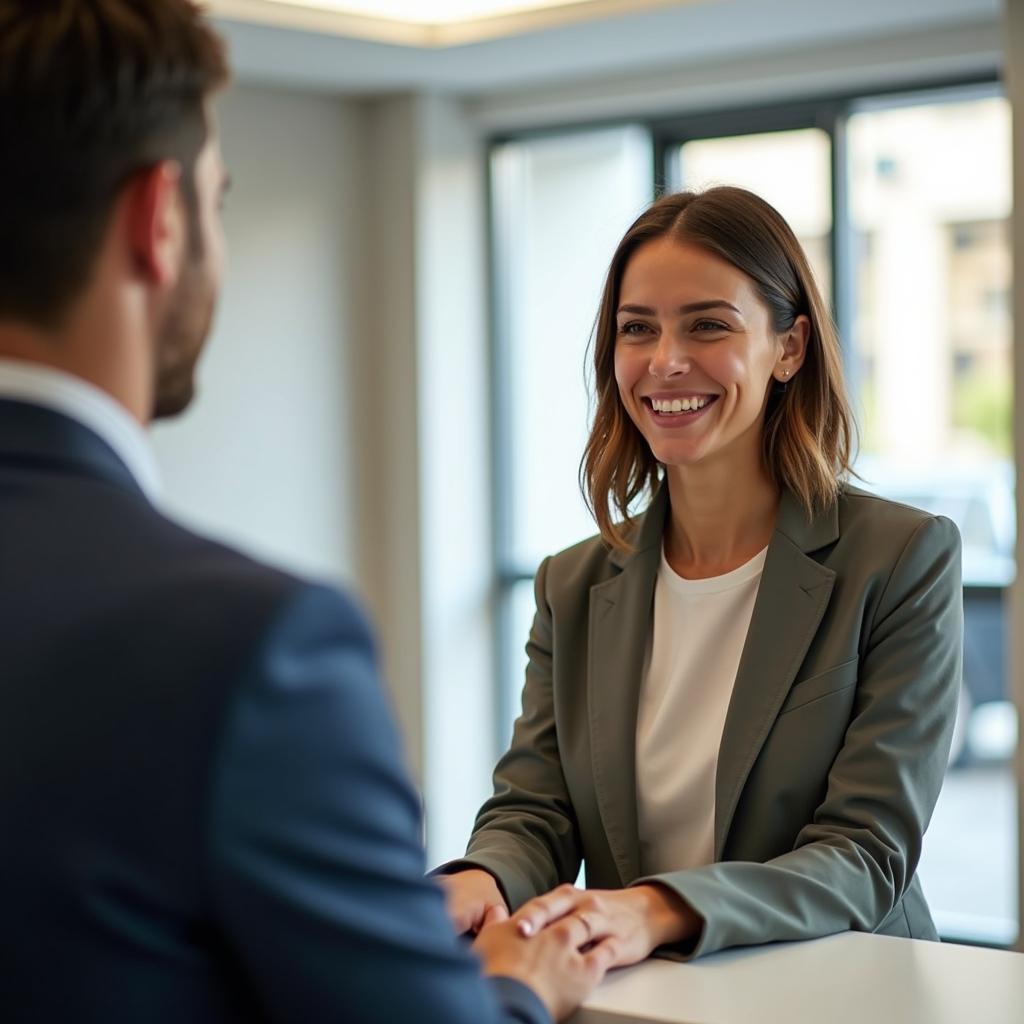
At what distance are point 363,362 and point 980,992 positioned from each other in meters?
4.27

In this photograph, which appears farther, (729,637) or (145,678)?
(729,637)

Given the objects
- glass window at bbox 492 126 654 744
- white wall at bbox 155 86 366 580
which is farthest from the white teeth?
glass window at bbox 492 126 654 744

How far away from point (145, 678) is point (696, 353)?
156 cm

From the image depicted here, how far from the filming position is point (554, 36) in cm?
450

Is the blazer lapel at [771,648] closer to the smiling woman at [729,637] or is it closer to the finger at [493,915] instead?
the smiling woman at [729,637]

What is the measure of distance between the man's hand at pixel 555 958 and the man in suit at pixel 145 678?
52cm

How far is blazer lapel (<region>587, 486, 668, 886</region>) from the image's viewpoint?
2086 millimetres

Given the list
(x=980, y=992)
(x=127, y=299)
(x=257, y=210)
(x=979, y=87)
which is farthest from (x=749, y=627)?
(x=257, y=210)

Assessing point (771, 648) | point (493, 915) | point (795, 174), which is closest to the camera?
point (493, 915)

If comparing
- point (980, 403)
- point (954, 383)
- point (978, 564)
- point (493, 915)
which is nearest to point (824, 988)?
point (493, 915)

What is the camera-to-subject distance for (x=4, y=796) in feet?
2.60

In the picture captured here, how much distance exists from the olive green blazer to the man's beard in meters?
0.95

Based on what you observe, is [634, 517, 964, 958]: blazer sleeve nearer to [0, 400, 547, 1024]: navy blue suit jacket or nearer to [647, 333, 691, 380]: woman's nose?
[647, 333, 691, 380]: woman's nose

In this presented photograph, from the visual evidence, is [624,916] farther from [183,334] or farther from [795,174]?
[795,174]
